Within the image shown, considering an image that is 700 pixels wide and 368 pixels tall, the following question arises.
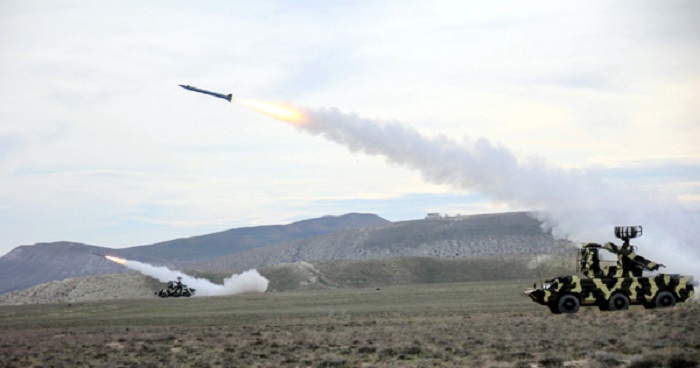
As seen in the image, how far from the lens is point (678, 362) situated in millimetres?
21828

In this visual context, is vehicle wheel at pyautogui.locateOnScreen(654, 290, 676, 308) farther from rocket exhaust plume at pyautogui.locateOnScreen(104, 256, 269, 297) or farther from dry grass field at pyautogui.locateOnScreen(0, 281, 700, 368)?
rocket exhaust plume at pyautogui.locateOnScreen(104, 256, 269, 297)

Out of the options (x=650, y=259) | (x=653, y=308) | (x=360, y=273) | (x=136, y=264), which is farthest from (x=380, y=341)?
(x=360, y=273)

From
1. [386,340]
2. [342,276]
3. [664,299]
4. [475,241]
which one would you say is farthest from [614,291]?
[475,241]

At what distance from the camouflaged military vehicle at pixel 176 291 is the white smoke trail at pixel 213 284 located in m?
2.89

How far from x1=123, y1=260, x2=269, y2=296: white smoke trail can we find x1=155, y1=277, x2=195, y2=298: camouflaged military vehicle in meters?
2.89

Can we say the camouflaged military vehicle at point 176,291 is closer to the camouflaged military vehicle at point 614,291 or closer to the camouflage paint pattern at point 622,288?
the camouflaged military vehicle at point 614,291

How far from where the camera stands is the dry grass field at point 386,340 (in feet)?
84.7

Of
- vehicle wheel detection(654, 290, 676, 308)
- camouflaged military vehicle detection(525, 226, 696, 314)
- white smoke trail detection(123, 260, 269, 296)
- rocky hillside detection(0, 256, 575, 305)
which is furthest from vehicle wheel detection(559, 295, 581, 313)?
white smoke trail detection(123, 260, 269, 296)

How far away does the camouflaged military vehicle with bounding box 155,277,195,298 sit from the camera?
94.4 meters

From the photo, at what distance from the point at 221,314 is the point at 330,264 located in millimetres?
68916

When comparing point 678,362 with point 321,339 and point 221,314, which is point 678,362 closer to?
point 321,339

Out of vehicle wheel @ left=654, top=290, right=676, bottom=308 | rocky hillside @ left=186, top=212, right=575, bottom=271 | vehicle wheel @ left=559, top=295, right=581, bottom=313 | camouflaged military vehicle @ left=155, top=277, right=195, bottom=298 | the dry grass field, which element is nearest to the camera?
the dry grass field

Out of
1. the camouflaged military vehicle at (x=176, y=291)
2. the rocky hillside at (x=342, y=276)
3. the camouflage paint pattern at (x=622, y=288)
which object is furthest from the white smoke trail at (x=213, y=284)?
the camouflage paint pattern at (x=622, y=288)

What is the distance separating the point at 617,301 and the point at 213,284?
68471 millimetres
